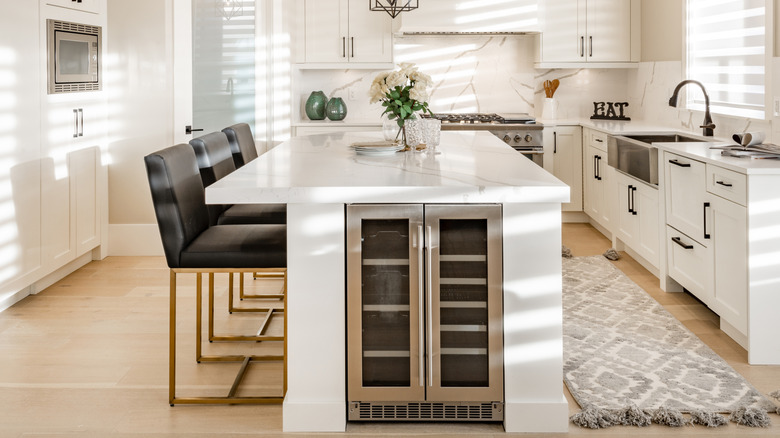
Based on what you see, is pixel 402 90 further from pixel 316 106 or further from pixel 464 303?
pixel 316 106

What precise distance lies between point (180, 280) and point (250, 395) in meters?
1.97

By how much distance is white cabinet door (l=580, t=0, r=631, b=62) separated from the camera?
6.51 m

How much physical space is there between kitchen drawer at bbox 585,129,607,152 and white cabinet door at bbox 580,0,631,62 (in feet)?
2.78

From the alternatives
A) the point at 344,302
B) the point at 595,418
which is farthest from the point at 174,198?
the point at 595,418

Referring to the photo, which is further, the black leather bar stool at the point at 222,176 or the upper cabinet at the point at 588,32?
the upper cabinet at the point at 588,32

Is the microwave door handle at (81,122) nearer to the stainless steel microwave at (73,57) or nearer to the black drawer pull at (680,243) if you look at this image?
the stainless steel microwave at (73,57)

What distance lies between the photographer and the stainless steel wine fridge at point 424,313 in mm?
2588

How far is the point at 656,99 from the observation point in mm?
6234

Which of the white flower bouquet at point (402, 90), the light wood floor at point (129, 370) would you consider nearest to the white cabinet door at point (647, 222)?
the light wood floor at point (129, 370)

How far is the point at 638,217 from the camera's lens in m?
4.93

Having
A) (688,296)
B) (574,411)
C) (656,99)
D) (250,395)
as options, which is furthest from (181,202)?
(656,99)

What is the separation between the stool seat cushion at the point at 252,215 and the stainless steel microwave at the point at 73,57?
5.22 feet

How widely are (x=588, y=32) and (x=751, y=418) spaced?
456 centimetres

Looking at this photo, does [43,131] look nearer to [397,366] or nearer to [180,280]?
[180,280]
